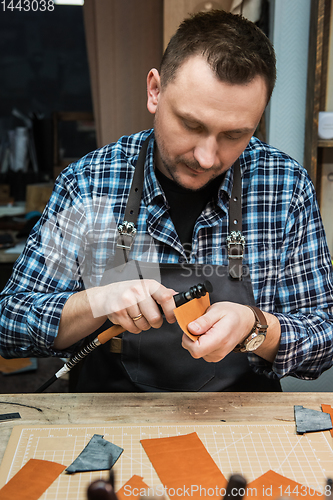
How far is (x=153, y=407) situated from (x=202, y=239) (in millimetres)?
516

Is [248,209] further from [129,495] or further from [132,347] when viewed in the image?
[129,495]

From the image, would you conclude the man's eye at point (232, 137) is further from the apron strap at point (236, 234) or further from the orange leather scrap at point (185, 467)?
the orange leather scrap at point (185, 467)

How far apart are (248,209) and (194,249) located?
216mm

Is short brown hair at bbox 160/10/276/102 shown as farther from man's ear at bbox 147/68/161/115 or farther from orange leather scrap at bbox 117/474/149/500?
orange leather scrap at bbox 117/474/149/500

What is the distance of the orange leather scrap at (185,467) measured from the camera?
791 mm

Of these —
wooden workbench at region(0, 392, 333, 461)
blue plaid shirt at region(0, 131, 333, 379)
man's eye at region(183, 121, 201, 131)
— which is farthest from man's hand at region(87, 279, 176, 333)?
man's eye at region(183, 121, 201, 131)

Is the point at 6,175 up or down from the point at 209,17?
down

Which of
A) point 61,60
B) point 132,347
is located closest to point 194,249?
point 132,347

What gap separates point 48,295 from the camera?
1229 millimetres

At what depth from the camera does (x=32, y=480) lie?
2.64 ft

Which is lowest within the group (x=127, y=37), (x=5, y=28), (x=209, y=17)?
(x=209, y=17)

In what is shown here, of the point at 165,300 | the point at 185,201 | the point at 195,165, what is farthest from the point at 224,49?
the point at 165,300

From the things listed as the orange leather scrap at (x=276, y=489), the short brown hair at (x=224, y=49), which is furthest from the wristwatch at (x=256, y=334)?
the short brown hair at (x=224, y=49)

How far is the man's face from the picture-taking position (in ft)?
3.50
